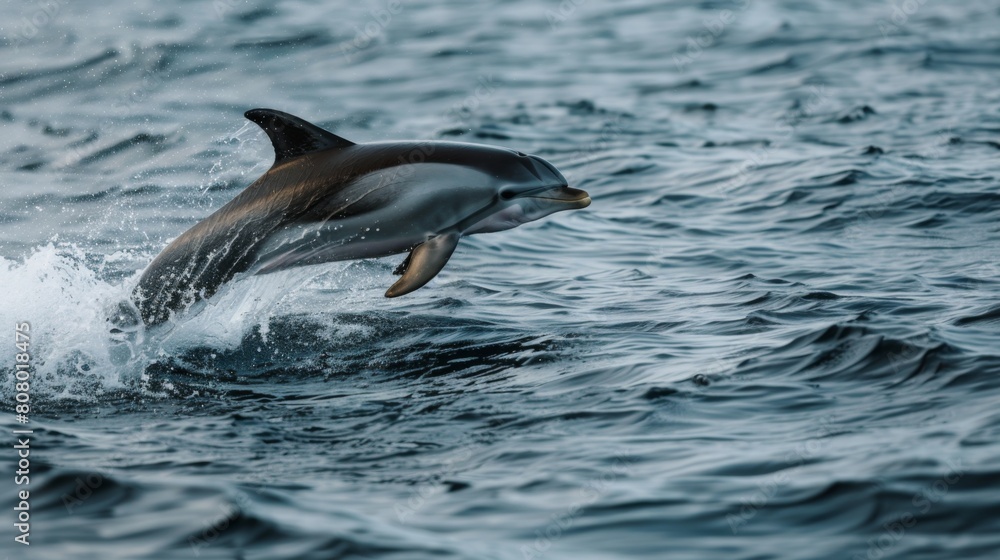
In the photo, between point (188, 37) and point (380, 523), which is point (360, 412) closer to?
point (380, 523)

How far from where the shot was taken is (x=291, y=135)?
860cm

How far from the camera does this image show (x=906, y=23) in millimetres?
26422
